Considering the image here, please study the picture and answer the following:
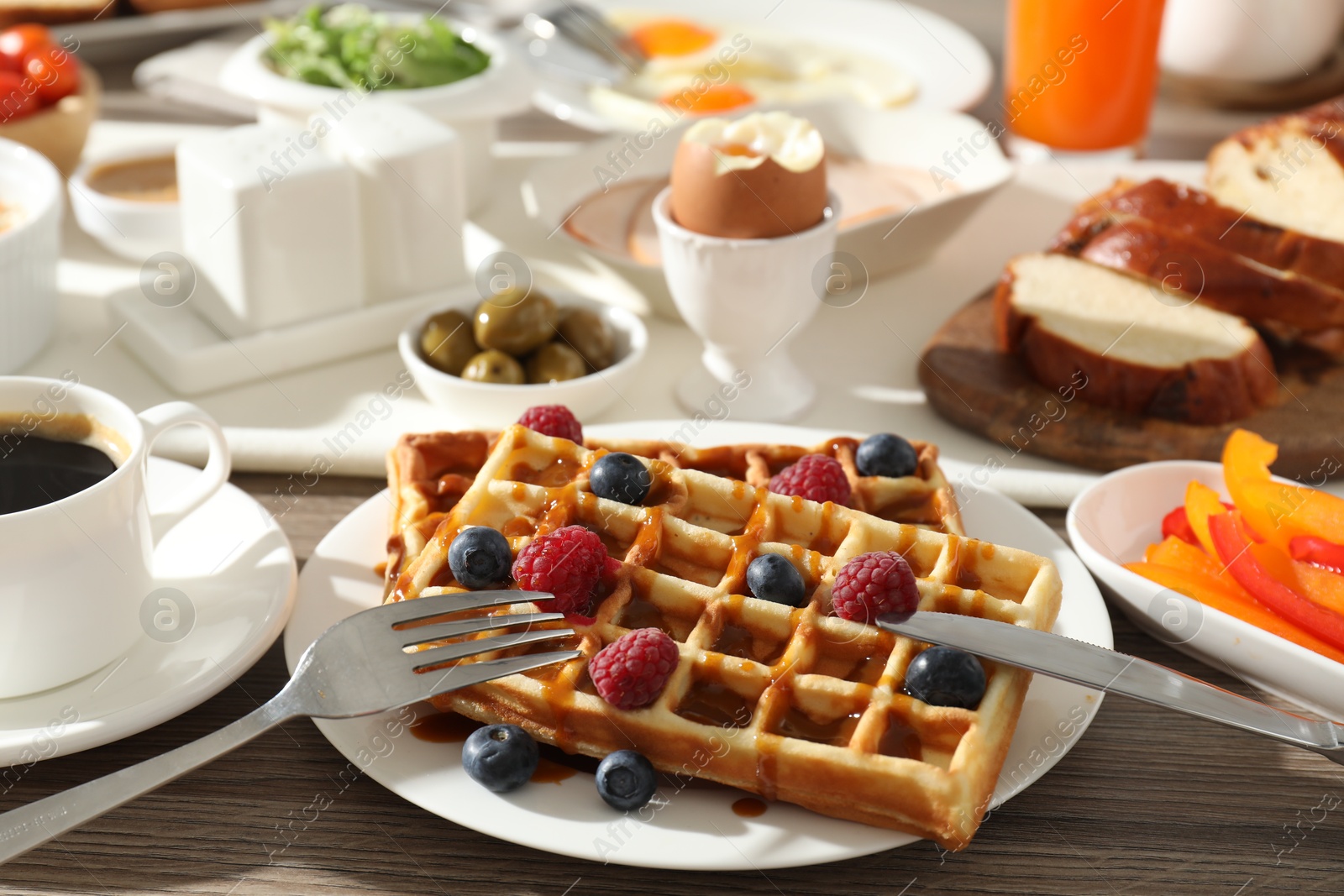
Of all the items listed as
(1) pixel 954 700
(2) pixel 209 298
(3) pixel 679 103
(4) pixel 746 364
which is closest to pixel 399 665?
(1) pixel 954 700

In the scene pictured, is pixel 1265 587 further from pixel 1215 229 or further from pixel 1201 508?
pixel 1215 229

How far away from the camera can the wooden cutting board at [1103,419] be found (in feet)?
6.20

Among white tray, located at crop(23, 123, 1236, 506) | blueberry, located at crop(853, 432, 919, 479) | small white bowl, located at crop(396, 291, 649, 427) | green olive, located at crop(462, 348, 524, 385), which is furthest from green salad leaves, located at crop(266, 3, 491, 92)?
blueberry, located at crop(853, 432, 919, 479)

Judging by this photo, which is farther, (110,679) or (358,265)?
(358,265)

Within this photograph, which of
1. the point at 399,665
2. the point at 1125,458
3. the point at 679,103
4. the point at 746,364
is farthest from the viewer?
the point at 679,103

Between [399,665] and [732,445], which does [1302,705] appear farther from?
[399,665]

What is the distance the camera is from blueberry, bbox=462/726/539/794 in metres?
1.19

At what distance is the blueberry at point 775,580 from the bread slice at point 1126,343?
0.83m

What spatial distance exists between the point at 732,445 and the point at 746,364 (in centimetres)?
39

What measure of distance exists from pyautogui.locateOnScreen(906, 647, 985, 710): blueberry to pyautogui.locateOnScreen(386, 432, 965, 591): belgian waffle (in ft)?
0.90

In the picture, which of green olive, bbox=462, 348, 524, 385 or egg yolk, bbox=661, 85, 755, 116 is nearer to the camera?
green olive, bbox=462, 348, 524, 385

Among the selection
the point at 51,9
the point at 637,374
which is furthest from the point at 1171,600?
the point at 51,9

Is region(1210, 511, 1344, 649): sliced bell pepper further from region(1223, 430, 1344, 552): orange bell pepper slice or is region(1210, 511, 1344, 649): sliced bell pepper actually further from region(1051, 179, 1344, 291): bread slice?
region(1051, 179, 1344, 291): bread slice

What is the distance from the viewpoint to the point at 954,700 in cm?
125
